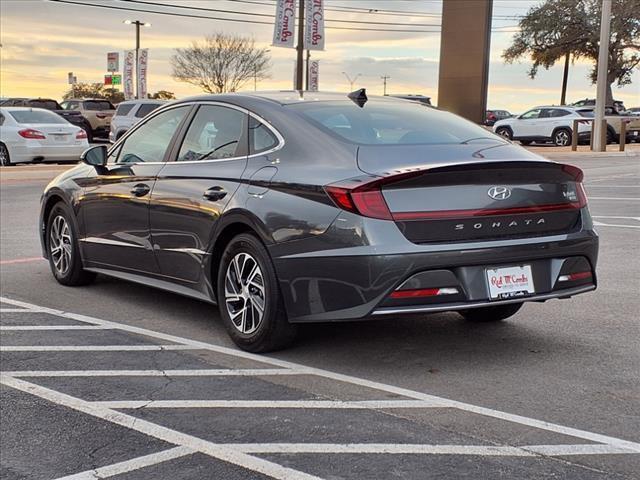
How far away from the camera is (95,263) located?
7059 mm

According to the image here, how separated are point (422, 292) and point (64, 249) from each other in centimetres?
404

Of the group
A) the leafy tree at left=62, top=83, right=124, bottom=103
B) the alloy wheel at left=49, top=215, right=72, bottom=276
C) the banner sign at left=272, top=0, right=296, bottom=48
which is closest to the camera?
the alloy wheel at left=49, top=215, right=72, bottom=276

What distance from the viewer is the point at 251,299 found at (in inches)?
208

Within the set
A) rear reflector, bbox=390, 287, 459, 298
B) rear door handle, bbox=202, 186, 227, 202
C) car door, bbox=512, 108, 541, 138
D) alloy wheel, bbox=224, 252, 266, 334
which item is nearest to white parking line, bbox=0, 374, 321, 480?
alloy wheel, bbox=224, 252, 266, 334

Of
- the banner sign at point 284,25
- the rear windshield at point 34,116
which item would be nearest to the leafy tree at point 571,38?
the banner sign at point 284,25

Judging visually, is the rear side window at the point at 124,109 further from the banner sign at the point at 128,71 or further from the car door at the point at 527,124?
the banner sign at the point at 128,71

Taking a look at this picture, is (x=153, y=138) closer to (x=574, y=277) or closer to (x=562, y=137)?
(x=574, y=277)

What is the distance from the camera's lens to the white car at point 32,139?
827 inches

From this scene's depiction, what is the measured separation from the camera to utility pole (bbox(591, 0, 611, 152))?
27828 mm

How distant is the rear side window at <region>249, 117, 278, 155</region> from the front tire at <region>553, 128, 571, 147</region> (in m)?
31.1

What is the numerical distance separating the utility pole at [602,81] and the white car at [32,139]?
55.4 ft

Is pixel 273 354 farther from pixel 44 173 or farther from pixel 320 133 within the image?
pixel 44 173

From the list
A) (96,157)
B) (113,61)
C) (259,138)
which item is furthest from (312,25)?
(113,61)

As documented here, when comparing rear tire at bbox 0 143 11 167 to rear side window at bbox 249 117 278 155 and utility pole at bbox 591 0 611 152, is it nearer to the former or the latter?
rear side window at bbox 249 117 278 155
